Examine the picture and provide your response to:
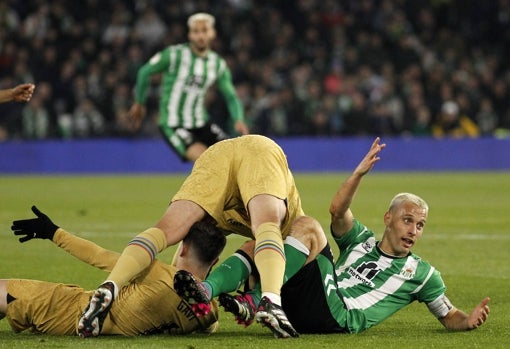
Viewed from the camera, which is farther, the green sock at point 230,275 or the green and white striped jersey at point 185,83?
the green and white striped jersey at point 185,83

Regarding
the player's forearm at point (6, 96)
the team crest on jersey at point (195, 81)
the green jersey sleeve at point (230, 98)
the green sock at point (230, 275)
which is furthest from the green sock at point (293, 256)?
the team crest on jersey at point (195, 81)

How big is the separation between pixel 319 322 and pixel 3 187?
15.1m

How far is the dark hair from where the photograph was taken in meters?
6.55

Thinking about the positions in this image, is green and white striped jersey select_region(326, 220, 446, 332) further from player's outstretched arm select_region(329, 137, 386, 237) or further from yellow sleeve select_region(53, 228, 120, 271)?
yellow sleeve select_region(53, 228, 120, 271)

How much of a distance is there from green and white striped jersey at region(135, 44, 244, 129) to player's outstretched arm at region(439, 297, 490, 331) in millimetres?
7835

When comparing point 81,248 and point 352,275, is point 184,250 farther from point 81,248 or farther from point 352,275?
point 352,275

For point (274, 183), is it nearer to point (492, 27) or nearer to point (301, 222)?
point (301, 222)

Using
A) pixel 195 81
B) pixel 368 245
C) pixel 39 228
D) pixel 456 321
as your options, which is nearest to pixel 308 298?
pixel 368 245

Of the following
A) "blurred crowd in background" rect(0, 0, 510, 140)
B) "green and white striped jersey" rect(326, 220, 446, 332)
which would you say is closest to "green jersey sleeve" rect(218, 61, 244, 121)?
"green and white striped jersey" rect(326, 220, 446, 332)

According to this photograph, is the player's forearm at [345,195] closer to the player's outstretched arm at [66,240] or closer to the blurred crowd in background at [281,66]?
the player's outstretched arm at [66,240]

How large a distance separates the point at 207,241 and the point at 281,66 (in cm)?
2098

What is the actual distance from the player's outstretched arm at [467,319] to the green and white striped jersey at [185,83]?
7.84 m

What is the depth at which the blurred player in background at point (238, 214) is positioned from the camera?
6172 millimetres

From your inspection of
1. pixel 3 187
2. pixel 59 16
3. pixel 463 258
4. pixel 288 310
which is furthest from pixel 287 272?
pixel 59 16
